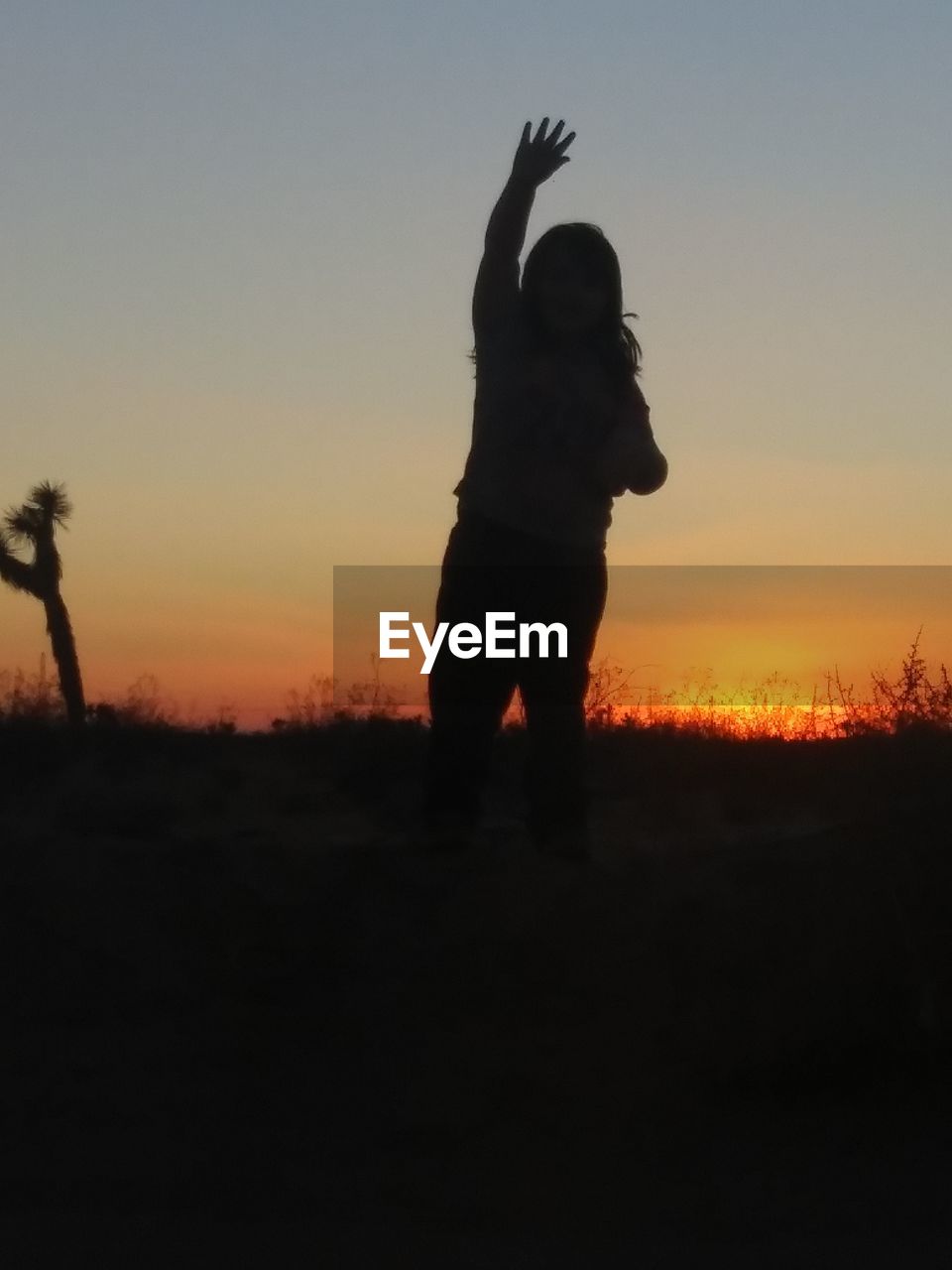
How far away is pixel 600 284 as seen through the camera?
15.0ft

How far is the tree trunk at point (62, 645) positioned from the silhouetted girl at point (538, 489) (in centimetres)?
1084

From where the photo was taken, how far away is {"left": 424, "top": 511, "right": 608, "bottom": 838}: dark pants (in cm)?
450

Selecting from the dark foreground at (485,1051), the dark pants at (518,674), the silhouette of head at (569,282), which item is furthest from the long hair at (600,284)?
the dark foreground at (485,1051)

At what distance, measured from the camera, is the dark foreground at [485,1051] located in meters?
3.07

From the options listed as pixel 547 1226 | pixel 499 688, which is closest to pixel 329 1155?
pixel 547 1226

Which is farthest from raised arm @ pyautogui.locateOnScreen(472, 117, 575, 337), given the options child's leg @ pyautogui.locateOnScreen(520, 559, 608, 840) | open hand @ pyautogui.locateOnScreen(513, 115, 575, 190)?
child's leg @ pyautogui.locateOnScreen(520, 559, 608, 840)

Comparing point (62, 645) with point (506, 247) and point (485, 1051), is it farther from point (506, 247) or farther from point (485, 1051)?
point (485, 1051)

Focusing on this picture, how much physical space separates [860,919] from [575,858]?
39.0 inches

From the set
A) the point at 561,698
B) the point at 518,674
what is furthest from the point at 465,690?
the point at 561,698

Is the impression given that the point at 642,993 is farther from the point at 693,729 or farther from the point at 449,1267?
the point at 693,729

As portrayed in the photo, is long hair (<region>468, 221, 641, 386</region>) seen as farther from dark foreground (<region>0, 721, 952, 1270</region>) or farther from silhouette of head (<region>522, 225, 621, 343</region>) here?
dark foreground (<region>0, 721, 952, 1270</region>)

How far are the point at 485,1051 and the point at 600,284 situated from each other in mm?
1997

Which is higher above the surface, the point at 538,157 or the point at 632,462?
the point at 538,157

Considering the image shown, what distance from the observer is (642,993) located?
3.90 metres
